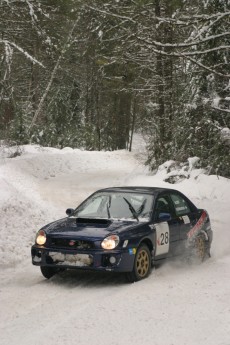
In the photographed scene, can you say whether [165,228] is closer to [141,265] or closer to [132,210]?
[132,210]

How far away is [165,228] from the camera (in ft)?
30.8

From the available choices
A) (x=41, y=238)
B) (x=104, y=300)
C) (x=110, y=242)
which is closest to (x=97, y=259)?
(x=110, y=242)

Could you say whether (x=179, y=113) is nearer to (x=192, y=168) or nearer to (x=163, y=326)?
(x=192, y=168)

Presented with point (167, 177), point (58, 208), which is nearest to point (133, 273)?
point (58, 208)

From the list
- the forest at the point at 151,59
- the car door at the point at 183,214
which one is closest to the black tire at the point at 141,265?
the car door at the point at 183,214

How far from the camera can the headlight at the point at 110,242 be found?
8.25 metres

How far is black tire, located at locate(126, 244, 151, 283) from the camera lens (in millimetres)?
8406

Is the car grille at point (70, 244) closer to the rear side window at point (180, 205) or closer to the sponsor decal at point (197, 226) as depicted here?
the rear side window at point (180, 205)

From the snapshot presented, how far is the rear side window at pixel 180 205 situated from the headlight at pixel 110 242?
2.09 meters

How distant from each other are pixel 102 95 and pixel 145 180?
100 ft

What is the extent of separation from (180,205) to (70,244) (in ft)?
9.01

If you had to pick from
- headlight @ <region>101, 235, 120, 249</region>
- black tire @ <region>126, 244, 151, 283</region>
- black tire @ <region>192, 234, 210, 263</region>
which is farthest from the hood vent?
black tire @ <region>192, 234, 210, 263</region>

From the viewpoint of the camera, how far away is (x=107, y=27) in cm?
2342

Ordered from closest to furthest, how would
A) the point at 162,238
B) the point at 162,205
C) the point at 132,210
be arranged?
the point at 162,238
the point at 132,210
the point at 162,205
